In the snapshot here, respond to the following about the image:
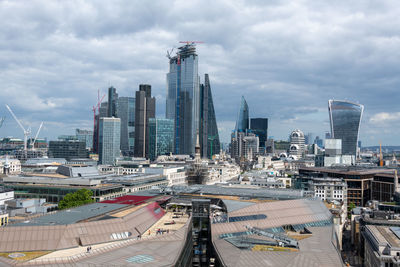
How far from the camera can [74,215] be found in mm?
70375

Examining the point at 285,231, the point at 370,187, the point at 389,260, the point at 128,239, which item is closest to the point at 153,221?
the point at 128,239

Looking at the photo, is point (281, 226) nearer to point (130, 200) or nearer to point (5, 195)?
point (130, 200)

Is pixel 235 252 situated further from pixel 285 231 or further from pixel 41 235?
pixel 41 235

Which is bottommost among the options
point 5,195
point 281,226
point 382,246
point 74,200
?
point 382,246

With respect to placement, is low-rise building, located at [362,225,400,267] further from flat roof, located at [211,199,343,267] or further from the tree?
the tree

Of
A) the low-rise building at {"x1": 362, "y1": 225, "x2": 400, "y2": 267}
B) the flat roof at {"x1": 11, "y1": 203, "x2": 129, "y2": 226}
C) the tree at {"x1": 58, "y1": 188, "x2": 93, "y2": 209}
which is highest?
the flat roof at {"x1": 11, "y1": 203, "x2": 129, "y2": 226}

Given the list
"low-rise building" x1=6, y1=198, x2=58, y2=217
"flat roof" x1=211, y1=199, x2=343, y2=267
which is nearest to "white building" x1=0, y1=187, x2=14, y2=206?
"low-rise building" x1=6, y1=198, x2=58, y2=217

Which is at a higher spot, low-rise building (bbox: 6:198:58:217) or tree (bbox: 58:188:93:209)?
tree (bbox: 58:188:93:209)

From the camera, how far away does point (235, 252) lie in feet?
187

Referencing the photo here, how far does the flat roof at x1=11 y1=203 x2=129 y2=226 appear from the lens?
206 feet

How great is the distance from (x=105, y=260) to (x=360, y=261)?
70.2 meters

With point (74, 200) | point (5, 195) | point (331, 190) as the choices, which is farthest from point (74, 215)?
point (331, 190)

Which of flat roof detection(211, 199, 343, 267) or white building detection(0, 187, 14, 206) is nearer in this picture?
flat roof detection(211, 199, 343, 267)

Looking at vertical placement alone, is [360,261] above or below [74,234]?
below
